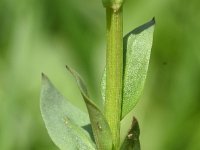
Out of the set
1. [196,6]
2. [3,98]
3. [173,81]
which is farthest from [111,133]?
[196,6]

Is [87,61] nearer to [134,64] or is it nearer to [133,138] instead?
[134,64]

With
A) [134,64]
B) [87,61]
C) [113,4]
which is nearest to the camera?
[113,4]

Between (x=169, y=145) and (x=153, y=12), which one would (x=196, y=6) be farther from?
(x=169, y=145)

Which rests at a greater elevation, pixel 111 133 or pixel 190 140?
pixel 111 133

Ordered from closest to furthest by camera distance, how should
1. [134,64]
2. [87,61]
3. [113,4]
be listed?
[113,4] < [134,64] < [87,61]

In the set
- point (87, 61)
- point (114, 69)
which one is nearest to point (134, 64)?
point (114, 69)

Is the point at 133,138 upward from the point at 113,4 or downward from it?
downward

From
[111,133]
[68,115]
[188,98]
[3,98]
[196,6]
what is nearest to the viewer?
[111,133]
